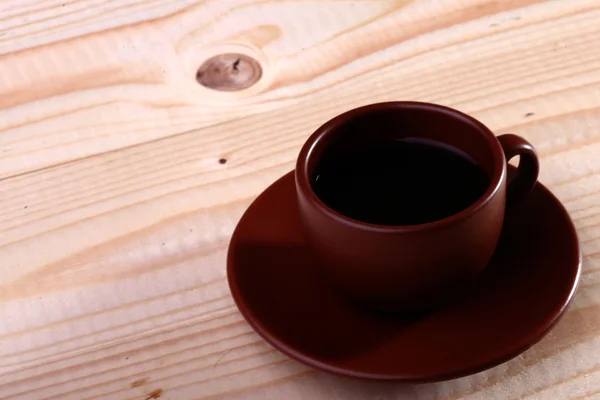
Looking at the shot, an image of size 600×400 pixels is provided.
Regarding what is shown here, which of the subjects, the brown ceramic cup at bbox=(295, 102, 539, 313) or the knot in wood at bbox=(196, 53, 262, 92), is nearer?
the brown ceramic cup at bbox=(295, 102, 539, 313)

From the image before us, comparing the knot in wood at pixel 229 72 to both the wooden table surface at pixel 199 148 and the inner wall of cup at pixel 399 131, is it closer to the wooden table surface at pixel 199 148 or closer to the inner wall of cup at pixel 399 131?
the wooden table surface at pixel 199 148

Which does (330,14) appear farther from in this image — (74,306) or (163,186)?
(74,306)

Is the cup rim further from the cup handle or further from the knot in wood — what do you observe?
the knot in wood

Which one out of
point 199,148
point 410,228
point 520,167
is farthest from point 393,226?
point 199,148

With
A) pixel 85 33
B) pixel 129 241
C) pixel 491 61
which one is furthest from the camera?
pixel 85 33

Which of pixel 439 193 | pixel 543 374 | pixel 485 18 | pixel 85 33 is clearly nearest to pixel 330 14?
pixel 485 18

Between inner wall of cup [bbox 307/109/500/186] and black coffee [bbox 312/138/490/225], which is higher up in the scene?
inner wall of cup [bbox 307/109/500/186]

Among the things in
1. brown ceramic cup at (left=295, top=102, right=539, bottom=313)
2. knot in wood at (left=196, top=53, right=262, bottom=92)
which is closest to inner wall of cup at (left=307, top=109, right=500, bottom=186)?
brown ceramic cup at (left=295, top=102, right=539, bottom=313)
